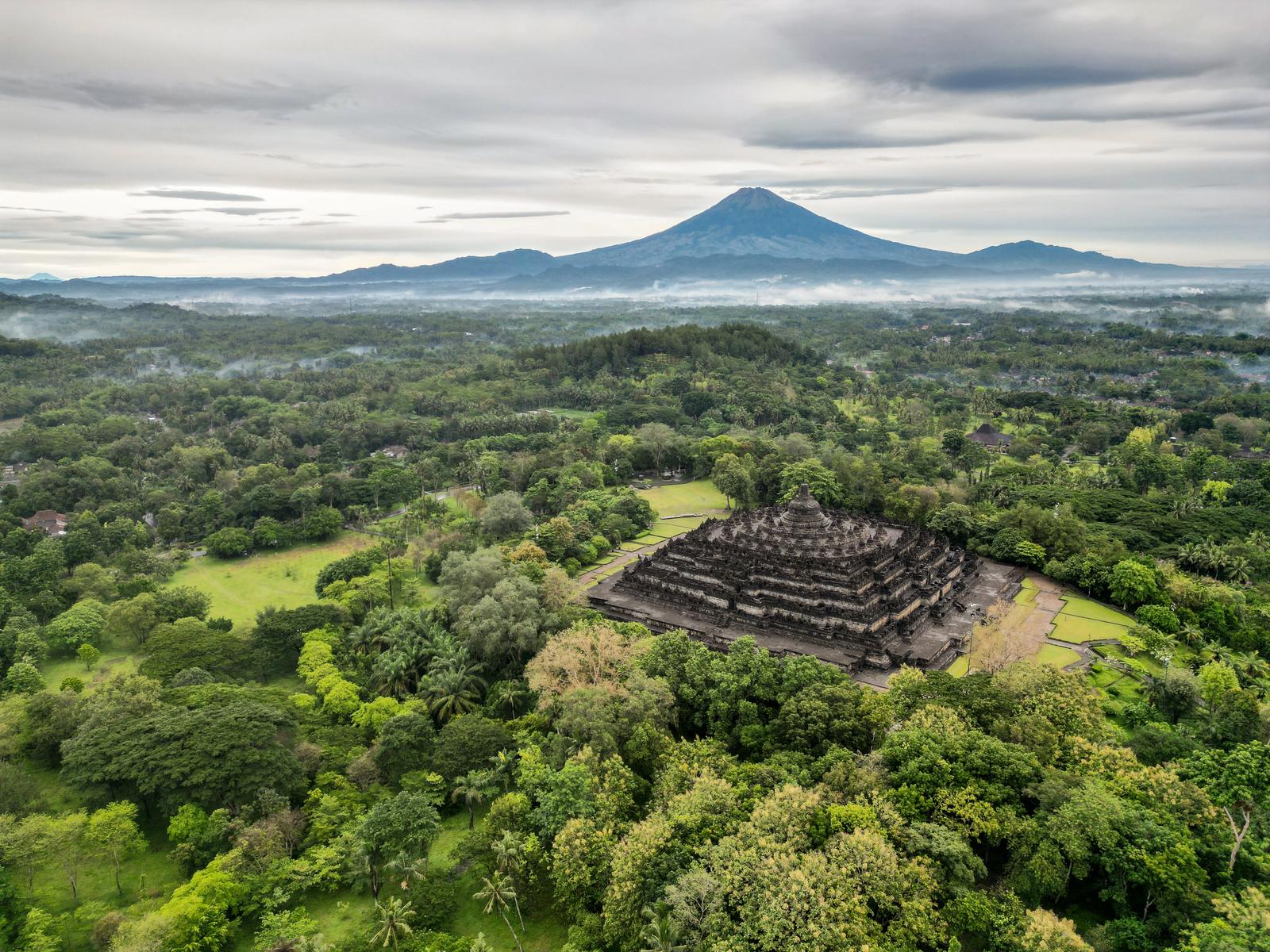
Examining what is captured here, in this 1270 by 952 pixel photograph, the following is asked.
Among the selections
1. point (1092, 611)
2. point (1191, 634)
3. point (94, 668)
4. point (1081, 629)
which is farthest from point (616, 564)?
point (1191, 634)

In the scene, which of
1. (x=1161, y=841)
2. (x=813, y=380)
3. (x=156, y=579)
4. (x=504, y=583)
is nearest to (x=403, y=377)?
(x=813, y=380)

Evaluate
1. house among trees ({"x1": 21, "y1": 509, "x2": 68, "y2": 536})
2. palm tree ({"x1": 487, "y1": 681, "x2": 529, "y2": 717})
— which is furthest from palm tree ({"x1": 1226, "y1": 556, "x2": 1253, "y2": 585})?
house among trees ({"x1": 21, "y1": 509, "x2": 68, "y2": 536})

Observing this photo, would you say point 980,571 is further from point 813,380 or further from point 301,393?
point 301,393

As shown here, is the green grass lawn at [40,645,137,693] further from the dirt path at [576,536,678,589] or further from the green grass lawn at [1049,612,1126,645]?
the green grass lawn at [1049,612,1126,645]

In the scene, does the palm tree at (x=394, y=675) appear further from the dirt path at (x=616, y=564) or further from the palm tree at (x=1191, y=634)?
the palm tree at (x=1191, y=634)

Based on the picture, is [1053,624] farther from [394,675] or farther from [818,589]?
[394,675]

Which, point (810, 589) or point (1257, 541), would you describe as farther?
point (1257, 541)
